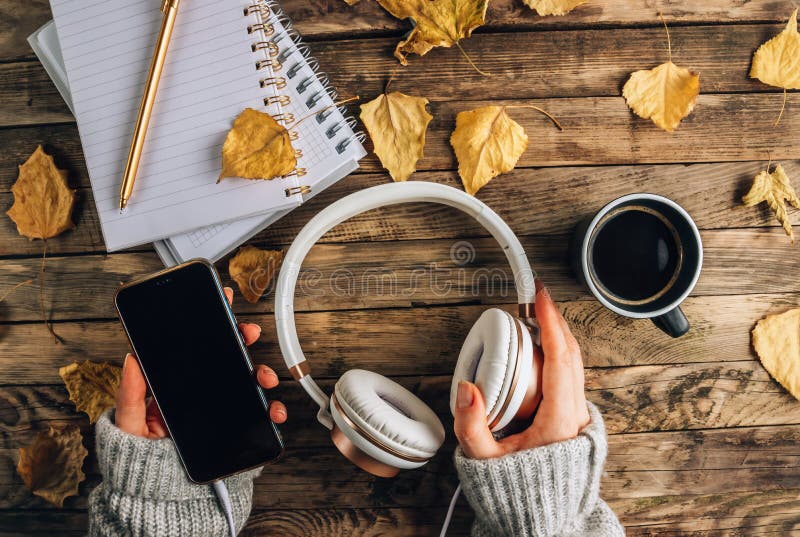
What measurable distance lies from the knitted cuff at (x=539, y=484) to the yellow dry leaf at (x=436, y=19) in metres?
0.56

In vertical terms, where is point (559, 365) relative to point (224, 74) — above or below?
below

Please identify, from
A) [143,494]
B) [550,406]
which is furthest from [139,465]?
[550,406]

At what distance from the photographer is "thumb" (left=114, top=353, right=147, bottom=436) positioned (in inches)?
25.4

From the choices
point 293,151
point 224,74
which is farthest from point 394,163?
point 224,74

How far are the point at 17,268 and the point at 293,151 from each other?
464mm

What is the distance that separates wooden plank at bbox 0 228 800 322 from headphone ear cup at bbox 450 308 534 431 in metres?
0.15

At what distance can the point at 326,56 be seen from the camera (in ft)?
2.48

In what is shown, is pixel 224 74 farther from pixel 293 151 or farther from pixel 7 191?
pixel 7 191

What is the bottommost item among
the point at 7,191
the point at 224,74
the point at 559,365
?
the point at 559,365

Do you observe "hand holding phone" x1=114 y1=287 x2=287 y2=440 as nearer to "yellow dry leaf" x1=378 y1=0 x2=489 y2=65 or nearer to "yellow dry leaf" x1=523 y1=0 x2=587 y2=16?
"yellow dry leaf" x1=378 y1=0 x2=489 y2=65

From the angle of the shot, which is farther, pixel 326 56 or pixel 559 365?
pixel 326 56

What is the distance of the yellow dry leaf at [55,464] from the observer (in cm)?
77

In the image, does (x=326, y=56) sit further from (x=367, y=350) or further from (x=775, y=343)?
(x=775, y=343)

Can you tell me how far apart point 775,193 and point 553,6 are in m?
0.43
